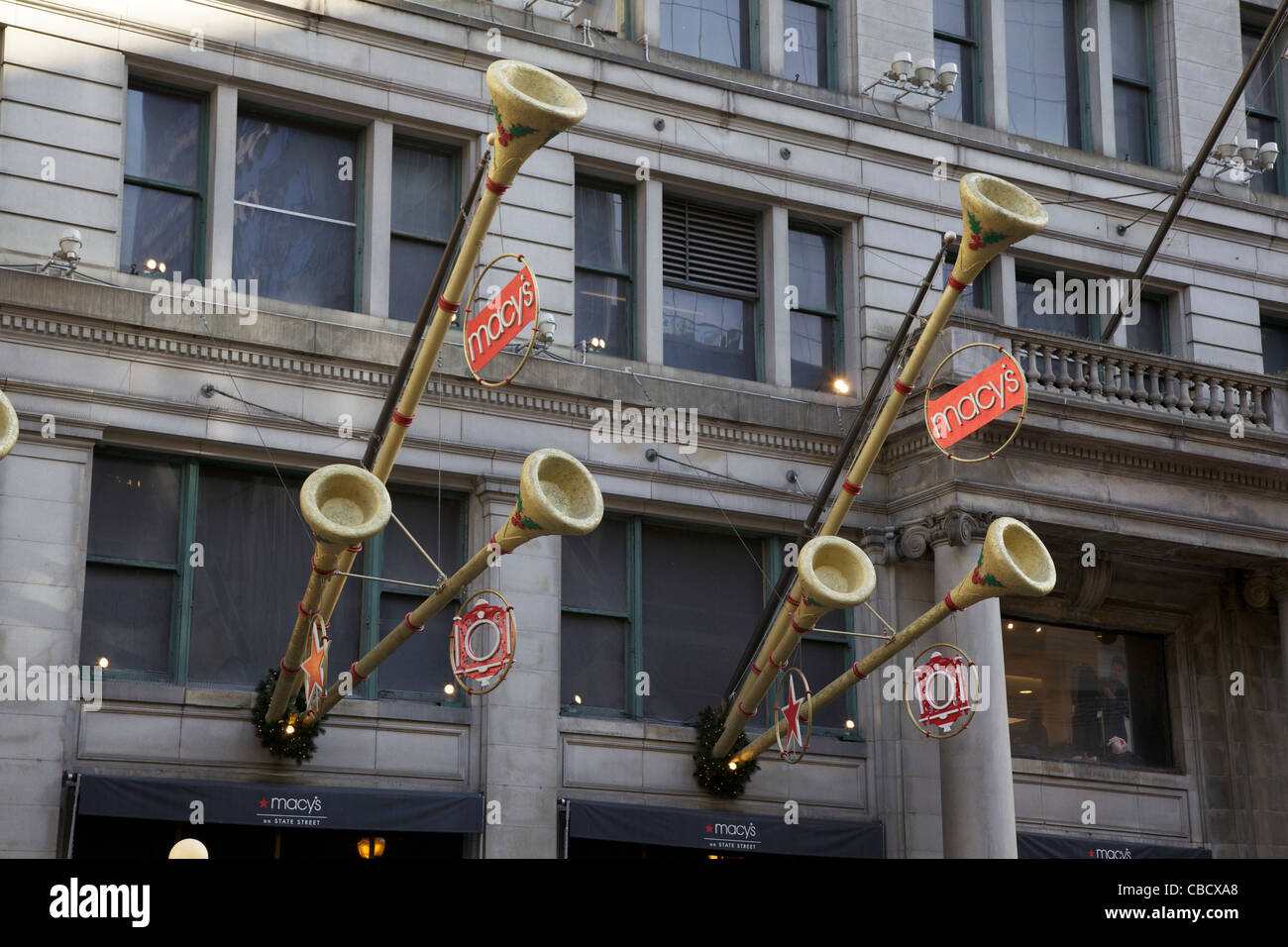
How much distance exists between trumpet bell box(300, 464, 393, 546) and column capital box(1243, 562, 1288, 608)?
13.4 meters

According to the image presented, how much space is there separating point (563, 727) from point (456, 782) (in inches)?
54.3

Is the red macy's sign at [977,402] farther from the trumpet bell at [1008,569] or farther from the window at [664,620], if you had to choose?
the window at [664,620]

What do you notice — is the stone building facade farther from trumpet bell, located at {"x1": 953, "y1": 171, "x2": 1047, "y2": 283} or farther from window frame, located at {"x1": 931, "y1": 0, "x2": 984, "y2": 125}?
trumpet bell, located at {"x1": 953, "y1": 171, "x2": 1047, "y2": 283}

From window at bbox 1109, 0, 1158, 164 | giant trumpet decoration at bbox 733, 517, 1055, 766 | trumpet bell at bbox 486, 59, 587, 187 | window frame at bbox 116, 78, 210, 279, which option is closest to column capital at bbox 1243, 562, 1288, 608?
window at bbox 1109, 0, 1158, 164

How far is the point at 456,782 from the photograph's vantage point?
18000mm

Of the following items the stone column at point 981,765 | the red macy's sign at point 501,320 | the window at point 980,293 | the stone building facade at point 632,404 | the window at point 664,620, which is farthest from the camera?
the window at point 980,293

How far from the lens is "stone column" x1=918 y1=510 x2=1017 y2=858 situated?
18531 mm

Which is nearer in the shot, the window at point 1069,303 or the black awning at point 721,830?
the black awning at point 721,830

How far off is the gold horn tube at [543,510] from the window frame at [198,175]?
19.0 ft

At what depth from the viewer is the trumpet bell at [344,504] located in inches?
522

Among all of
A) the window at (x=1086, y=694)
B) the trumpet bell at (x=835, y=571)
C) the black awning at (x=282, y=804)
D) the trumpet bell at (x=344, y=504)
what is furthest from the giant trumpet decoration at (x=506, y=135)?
the window at (x=1086, y=694)

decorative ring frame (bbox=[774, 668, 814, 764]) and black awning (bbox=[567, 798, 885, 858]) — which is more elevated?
decorative ring frame (bbox=[774, 668, 814, 764])

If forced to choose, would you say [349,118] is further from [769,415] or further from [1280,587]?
[1280,587]
